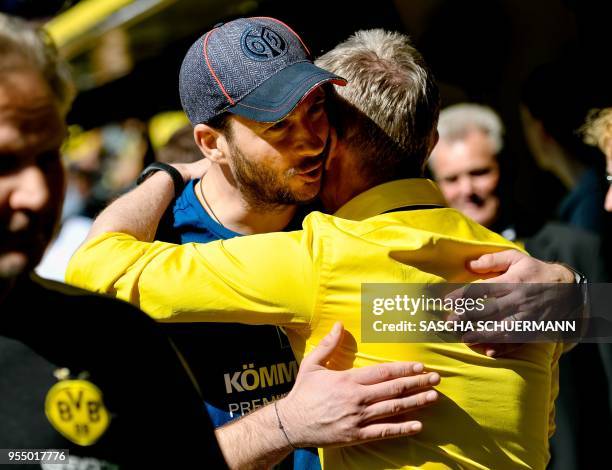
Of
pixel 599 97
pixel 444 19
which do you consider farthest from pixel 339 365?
pixel 444 19

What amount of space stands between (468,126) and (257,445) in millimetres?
2825

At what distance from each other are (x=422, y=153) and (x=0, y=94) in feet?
3.71

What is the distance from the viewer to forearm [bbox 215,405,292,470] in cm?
224

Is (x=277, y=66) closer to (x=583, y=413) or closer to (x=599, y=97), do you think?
(x=583, y=413)

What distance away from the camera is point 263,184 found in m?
2.61

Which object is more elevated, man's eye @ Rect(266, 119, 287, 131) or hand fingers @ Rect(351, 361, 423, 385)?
man's eye @ Rect(266, 119, 287, 131)

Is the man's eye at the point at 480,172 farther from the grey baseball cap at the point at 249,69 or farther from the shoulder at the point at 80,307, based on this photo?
the shoulder at the point at 80,307

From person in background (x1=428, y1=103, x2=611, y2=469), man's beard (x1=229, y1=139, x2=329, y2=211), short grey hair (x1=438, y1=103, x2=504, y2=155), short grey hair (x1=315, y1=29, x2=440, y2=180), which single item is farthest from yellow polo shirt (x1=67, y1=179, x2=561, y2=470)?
short grey hair (x1=438, y1=103, x2=504, y2=155)

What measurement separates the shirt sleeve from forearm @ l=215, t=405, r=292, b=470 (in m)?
0.24

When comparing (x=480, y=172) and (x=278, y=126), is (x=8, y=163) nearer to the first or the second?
(x=278, y=126)

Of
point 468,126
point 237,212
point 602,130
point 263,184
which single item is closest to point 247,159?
point 263,184

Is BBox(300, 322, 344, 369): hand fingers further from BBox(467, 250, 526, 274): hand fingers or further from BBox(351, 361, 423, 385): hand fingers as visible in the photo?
BBox(467, 250, 526, 274): hand fingers

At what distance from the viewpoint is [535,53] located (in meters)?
5.86

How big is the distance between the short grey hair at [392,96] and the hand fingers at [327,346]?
1.39 feet
